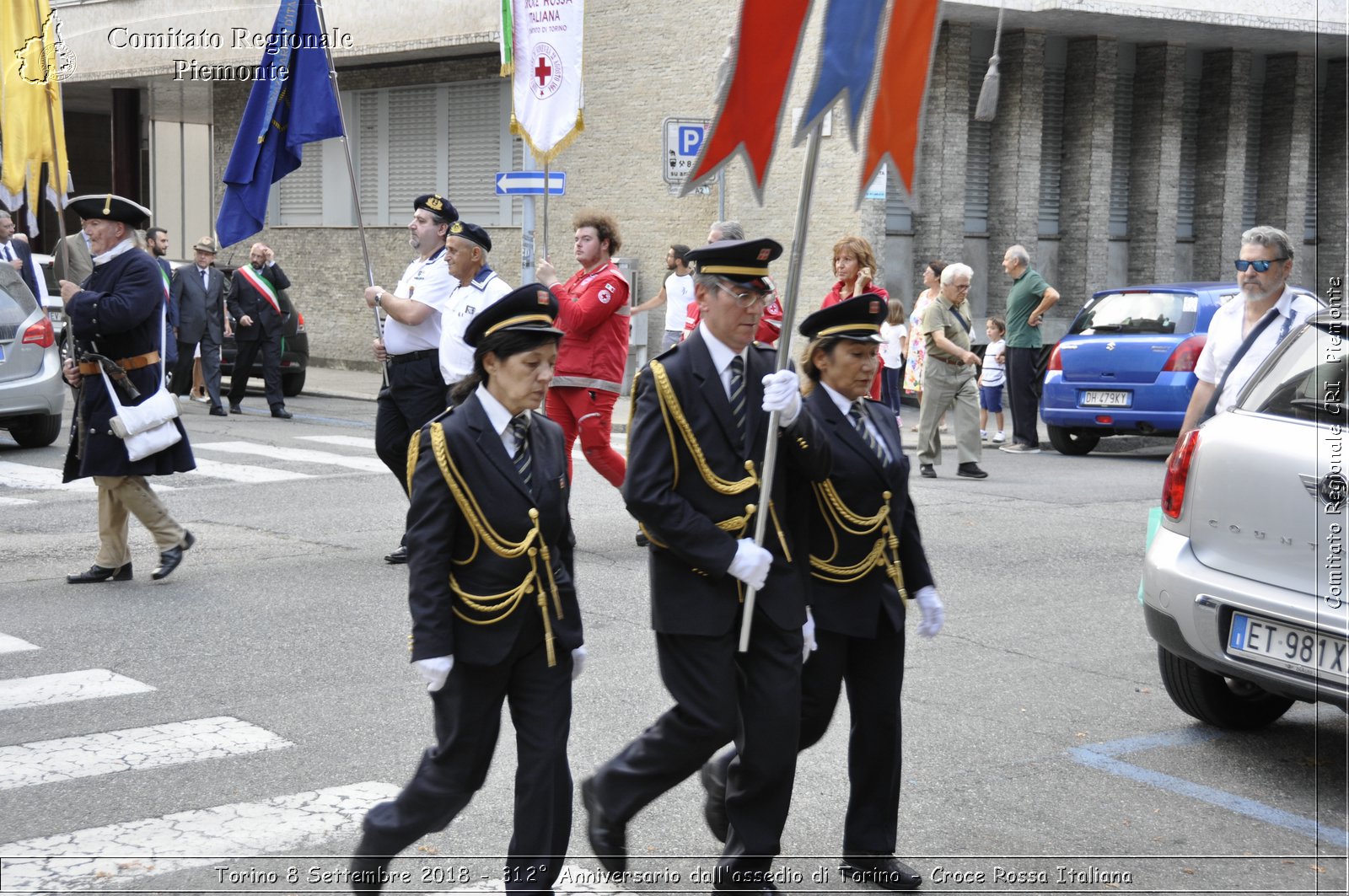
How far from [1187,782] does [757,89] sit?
9.29ft

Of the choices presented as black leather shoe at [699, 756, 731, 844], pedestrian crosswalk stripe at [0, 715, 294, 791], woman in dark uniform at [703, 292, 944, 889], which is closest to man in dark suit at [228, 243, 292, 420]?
pedestrian crosswalk stripe at [0, 715, 294, 791]

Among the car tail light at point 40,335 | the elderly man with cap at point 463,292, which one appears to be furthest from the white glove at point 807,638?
the car tail light at point 40,335

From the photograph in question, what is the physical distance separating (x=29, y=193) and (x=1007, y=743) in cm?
856

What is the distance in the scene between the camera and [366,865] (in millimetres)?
3977

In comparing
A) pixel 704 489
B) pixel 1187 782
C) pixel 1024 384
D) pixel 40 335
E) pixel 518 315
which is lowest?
pixel 1187 782

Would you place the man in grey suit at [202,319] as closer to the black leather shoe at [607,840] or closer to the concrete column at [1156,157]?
the concrete column at [1156,157]

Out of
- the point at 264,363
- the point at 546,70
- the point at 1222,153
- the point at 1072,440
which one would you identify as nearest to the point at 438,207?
the point at 546,70

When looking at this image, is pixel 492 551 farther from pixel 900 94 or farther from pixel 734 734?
pixel 900 94

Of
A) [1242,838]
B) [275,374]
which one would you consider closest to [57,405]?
[275,374]

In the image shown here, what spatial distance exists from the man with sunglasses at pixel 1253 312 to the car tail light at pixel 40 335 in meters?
10.5

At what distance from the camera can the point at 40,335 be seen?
562 inches

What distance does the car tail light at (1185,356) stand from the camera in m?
14.9

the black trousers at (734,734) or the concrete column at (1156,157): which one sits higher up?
the concrete column at (1156,157)

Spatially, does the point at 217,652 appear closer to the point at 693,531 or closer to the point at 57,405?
the point at 693,531
